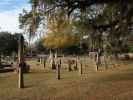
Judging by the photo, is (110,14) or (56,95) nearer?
(56,95)

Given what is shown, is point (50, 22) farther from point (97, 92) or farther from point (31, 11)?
point (97, 92)

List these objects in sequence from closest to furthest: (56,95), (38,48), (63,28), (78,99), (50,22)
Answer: (78,99), (56,95), (50,22), (63,28), (38,48)

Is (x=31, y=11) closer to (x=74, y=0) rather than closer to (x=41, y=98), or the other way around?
(x=74, y=0)

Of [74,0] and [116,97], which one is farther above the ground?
[74,0]

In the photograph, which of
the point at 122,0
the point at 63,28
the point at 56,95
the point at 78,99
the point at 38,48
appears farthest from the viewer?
the point at 38,48

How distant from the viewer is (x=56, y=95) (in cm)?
1753

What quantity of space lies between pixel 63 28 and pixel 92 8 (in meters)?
2.13

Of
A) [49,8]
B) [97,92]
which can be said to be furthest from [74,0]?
[97,92]

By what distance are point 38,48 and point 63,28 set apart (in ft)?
295

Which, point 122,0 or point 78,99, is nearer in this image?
point 78,99

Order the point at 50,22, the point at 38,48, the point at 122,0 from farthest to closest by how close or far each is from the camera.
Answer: the point at 38,48 → the point at 50,22 → the point at 122,0

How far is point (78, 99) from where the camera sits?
52.4 ft

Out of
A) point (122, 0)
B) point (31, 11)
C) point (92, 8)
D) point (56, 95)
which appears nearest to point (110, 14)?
point (92, 8)

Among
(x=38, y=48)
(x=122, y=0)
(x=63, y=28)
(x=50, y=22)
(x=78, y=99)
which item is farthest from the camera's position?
(x=38, y=48)
